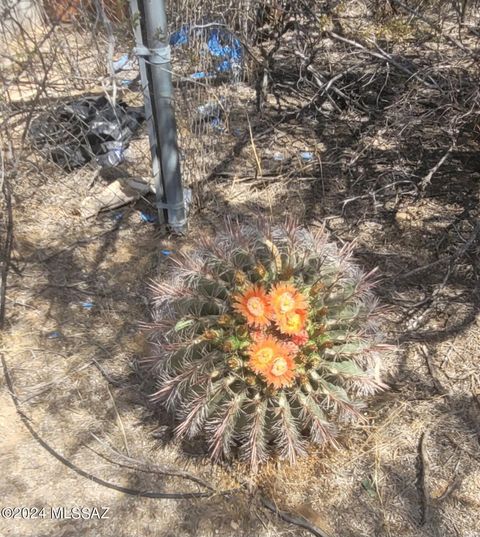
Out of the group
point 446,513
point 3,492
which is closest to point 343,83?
point 446,513

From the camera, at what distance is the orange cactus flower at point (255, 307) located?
6.21ft

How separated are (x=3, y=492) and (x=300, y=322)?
1.29 metres

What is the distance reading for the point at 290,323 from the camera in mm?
1896

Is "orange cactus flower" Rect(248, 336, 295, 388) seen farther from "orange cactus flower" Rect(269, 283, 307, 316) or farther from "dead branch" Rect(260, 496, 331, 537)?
"dead branch" Rect(260, 496, 331, 537)

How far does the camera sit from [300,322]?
1.92 meters

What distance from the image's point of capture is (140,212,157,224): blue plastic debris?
353 cm

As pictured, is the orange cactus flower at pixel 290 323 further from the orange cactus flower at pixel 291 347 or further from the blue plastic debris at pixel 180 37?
the blue plastic debris at pixel 180 37

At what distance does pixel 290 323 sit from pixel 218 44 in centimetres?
256

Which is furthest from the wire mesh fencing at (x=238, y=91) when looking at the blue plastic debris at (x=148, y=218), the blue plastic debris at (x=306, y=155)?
the blue plastic debris at (x=148, y=218)

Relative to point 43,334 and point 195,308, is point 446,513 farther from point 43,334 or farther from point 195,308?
point 43,334

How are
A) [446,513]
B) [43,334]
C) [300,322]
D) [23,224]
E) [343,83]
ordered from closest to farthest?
[300,322]
[446,513]
[43,334]
[23,224]
[343,83]

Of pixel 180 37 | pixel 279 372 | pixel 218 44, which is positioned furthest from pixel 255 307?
pixel 218 44

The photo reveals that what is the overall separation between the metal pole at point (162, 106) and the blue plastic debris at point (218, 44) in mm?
353

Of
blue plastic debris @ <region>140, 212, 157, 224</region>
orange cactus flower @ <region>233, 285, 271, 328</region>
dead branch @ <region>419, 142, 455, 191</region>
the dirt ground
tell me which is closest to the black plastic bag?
the dirt ground
